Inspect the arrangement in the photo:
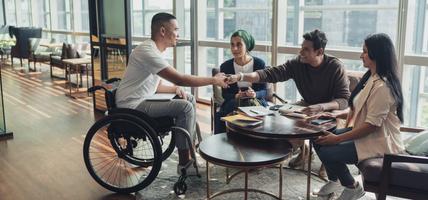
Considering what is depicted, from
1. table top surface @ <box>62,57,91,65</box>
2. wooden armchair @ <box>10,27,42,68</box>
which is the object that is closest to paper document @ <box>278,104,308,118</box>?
table top surface @ <box>62,57,91,65</box>

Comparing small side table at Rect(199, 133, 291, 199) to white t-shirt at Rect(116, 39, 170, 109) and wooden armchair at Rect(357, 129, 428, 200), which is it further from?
white t-shirt at Rect(116, 39, 170, 109)

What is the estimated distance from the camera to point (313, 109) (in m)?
2.78

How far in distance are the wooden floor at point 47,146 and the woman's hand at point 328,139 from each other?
4.36 ft

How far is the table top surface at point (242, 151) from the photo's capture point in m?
2.21

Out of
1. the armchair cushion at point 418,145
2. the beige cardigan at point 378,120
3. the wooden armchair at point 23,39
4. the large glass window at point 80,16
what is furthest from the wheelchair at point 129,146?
the wooden armchair at point 23,39

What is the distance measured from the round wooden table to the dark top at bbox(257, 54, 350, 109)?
417 mm

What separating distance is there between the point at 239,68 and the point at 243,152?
1.24 m

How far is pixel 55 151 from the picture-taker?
3842 millimetres

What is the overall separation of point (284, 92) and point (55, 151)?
105 inches

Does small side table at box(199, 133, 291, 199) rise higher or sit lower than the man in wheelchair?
lower

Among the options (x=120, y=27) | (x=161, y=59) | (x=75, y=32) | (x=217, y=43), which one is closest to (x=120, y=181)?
(x=161, y=59)

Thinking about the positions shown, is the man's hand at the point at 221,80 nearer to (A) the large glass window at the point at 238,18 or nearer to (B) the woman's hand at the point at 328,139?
(B) the woman's hand at the point at 328,139

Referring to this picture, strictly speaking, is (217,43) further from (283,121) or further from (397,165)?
(397,165)

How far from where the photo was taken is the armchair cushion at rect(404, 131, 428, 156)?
2244 millimetres
